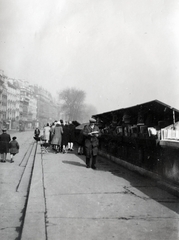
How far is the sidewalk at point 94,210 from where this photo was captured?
4.26 meters

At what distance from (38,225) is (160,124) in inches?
234

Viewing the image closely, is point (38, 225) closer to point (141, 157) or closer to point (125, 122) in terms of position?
point (141, 157)

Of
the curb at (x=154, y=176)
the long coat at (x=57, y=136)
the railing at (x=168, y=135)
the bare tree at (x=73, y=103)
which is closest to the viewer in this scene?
the curb at (x=154, y=176)

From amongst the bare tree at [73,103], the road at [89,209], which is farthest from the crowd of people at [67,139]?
the bare tree at [73,103]

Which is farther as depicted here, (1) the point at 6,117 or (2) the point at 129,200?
(1) the point at 6,117

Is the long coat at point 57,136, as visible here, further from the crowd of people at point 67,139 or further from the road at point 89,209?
the road at point 89,209

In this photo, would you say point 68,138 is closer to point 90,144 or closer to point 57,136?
point 57,136

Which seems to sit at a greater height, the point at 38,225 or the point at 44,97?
the point at 44,97

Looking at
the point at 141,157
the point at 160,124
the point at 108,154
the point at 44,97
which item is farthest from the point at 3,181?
the point at 44,97

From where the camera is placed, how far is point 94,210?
5324 mm

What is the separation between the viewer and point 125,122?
12625 mm

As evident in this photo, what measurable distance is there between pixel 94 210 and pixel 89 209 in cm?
10

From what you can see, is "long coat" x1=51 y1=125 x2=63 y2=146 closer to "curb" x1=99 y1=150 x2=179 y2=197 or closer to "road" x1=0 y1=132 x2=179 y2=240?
"curb" x1=99 y1=150 x2=179 y2=197

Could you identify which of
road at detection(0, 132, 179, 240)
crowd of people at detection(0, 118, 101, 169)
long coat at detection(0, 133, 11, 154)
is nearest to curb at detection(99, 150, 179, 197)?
road at detection(0, 132, 179, 240)
